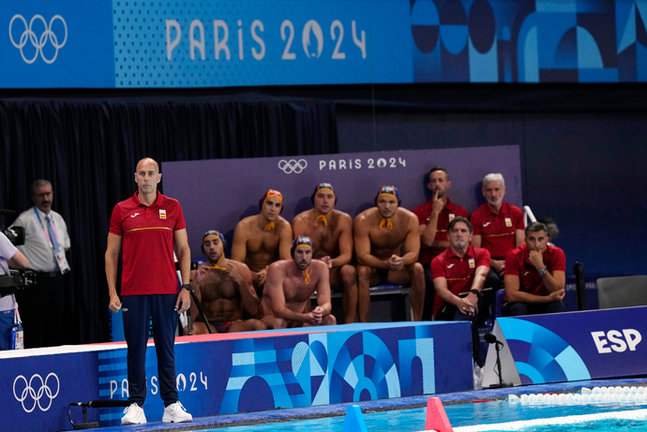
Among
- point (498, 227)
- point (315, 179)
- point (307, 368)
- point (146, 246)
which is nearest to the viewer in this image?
point (146, 246)

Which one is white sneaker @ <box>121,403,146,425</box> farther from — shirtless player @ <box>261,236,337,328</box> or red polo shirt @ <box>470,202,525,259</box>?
red polo shirt @ <box>470,202,525,259</box>

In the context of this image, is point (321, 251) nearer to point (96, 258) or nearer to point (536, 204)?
point (96, 258)

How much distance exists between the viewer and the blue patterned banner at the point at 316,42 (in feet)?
33.6

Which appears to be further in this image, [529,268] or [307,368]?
[529,268]

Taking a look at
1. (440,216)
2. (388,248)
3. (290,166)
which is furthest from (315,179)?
(440,216)

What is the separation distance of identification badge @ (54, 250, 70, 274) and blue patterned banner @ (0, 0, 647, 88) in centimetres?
183

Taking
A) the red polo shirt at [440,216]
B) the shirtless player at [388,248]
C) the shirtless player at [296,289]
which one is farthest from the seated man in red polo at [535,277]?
the shirtless player at [296,289]

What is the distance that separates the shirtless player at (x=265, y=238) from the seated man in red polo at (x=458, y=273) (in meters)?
1.43

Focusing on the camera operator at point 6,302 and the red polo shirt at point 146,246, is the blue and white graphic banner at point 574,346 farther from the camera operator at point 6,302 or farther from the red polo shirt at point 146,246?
the camera operator at point 6,302

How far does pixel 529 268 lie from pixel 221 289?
8.39 feet

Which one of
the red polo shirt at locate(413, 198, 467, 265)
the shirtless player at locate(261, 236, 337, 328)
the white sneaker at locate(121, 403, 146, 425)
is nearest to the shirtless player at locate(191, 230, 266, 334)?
the shirtless player at locate(261, 236, 337, 328)

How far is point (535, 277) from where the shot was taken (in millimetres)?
8352

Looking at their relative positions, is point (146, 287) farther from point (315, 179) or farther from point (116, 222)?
point (315, 179)

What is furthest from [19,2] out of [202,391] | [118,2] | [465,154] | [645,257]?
[645,257]
